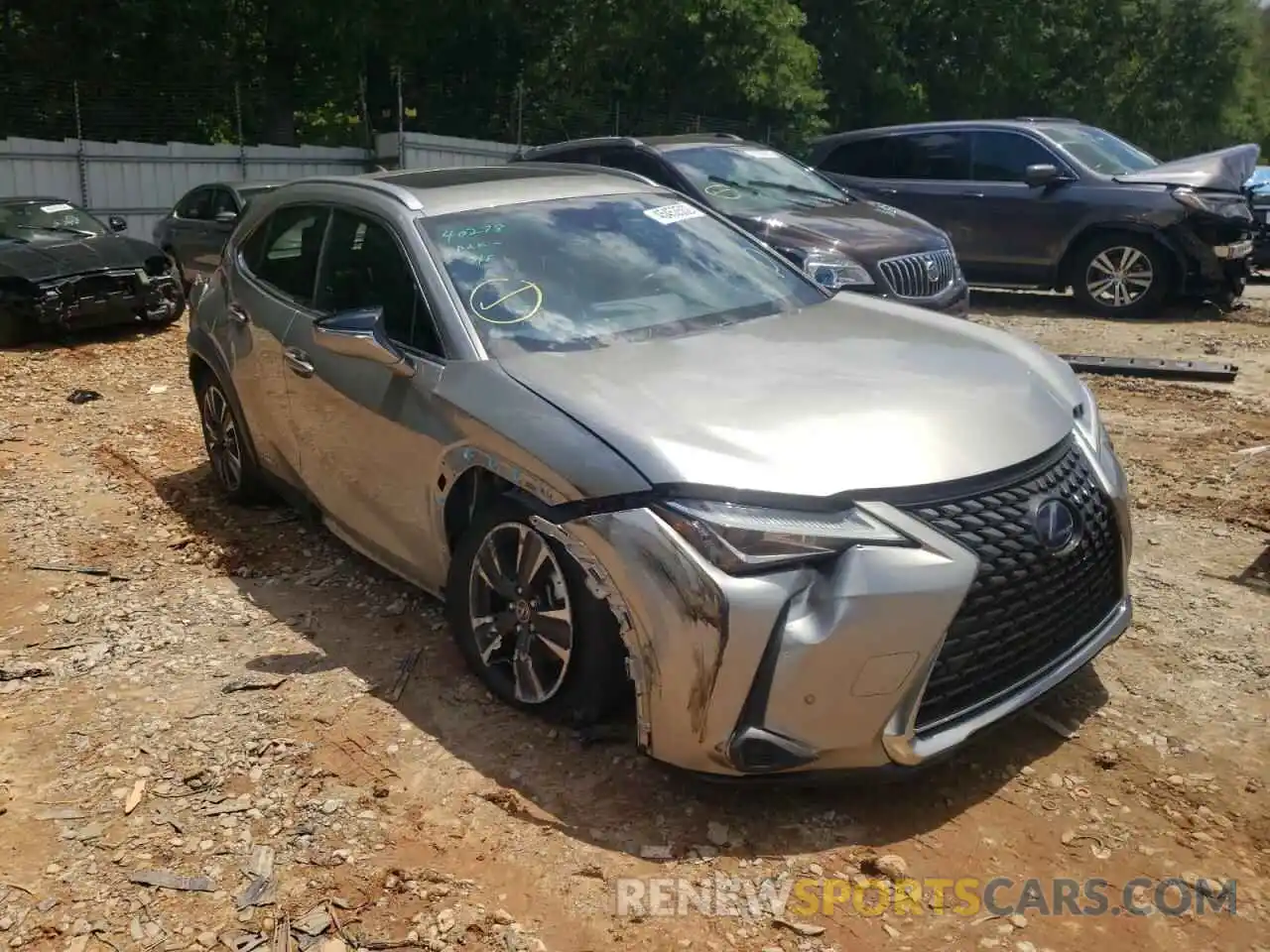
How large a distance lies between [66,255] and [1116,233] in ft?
31.5

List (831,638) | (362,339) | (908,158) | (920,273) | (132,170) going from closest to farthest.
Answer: (831,638) < (362,339) < (920,273) < (908,158) < (132,170)

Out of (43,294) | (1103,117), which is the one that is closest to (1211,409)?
(43,294)

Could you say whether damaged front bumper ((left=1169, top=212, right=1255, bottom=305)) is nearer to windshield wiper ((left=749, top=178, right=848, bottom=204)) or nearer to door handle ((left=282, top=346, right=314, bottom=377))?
windshield wiper ((left=749, top=178, right=848, bottom=204))

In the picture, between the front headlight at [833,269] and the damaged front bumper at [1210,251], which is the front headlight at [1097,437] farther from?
the damaged front bumper at [1210,251]

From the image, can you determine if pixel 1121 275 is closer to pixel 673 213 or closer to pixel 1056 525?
pixel 673 213

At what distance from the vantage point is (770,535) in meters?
2.82

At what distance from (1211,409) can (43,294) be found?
30.4ft

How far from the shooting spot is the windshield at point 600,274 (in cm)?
382

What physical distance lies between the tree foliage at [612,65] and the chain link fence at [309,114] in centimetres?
4

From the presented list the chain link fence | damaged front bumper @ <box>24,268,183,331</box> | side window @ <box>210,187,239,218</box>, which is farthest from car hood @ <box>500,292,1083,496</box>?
the chain link fence

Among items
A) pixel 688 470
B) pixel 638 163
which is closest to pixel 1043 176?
pixel 638 163

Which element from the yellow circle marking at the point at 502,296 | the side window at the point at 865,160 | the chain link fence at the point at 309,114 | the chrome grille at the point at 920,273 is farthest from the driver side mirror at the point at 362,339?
the chain link fence at the point at 309,114

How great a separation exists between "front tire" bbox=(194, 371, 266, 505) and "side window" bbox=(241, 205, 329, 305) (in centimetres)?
66

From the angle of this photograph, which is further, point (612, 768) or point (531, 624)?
point (531, 624)
